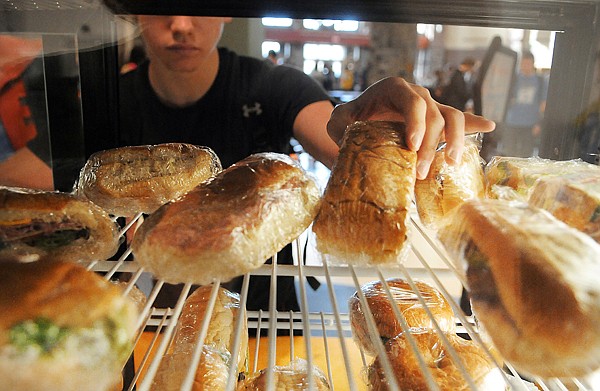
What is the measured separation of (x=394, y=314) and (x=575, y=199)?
0.51 m

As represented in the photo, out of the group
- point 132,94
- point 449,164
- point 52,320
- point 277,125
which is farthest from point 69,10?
point 449,164

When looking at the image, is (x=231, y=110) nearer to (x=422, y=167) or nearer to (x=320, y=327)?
(x=422, y=167)

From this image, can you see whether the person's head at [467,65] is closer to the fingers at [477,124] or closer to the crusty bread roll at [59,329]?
the fingers at [477,124]

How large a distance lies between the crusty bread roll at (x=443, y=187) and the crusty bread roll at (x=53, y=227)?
22.5 inches

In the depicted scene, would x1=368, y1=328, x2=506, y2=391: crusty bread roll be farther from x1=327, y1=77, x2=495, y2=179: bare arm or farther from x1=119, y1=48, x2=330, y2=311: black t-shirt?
x1=119, y1=48, x2=330, y2=311: black t-shirt

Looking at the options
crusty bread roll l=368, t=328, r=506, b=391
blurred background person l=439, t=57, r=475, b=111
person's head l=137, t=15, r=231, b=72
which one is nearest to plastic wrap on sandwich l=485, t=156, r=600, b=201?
blurred background person l=439, t=57, r=475, b=111

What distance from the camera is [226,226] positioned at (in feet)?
2.27

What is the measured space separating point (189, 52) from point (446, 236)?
0.61 m

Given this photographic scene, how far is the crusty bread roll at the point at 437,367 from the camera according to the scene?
35.5 inches

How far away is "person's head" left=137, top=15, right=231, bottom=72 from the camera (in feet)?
2.98

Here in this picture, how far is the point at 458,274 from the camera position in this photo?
0.74 m

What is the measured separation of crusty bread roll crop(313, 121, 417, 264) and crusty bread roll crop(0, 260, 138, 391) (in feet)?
1.14

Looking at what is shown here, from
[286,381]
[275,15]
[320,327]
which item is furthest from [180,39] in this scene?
[320,327]

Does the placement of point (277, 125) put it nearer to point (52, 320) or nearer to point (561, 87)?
point (561, 87)
